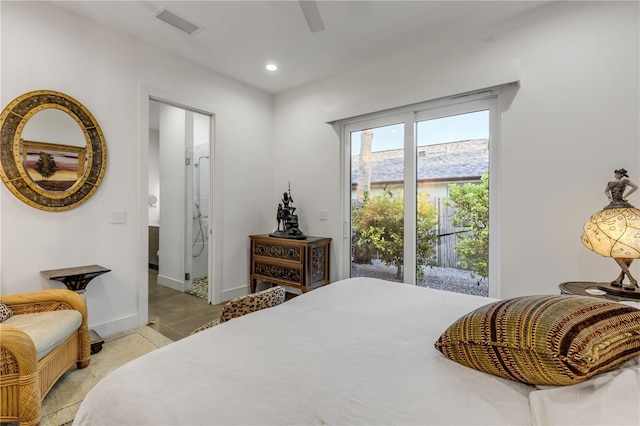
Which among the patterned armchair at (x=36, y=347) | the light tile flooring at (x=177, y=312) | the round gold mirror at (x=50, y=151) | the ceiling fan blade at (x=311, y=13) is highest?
the ceiling fan blade at (x=311, y=13)

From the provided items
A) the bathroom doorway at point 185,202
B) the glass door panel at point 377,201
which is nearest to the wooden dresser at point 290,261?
the glass door panel at point 377,201

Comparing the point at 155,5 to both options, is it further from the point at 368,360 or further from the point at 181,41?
the point at 368,360

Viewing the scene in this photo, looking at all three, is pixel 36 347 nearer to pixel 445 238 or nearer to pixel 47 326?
pixel 47 326

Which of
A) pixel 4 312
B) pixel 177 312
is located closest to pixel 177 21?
pixel 4 312

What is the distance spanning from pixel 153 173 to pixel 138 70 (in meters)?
3.59

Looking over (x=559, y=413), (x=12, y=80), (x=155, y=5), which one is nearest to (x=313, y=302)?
(x=559, y=413)

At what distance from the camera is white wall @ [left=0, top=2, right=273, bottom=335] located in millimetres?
2301

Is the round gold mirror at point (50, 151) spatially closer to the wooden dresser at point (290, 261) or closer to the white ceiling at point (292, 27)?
the white ceiling at point (292, 27)

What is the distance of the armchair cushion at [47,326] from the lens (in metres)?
1.69

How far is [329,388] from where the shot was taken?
0.85 metres

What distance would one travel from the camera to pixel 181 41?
2.95m

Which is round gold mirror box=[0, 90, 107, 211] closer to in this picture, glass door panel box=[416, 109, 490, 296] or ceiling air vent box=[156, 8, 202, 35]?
ceiling air vent box=[156, 8, 202, 35]

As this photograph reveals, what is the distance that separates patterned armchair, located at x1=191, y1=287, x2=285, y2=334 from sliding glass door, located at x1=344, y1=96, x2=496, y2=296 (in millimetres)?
1980

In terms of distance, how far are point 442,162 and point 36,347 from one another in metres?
3.39
